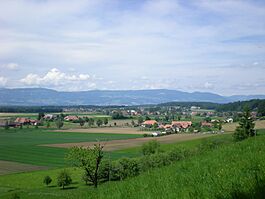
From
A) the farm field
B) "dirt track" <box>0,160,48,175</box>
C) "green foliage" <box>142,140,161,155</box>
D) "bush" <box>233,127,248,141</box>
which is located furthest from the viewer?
the farm field

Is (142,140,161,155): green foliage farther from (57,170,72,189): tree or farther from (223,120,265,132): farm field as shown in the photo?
(57,170,72,189): tree

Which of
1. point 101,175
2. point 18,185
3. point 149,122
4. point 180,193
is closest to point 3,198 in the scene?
point 18,185

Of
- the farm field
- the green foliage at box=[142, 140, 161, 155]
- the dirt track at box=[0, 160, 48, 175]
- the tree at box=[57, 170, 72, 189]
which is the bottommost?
the dirt track at box=[0, 160, 48, 175]

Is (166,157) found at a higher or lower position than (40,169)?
higher

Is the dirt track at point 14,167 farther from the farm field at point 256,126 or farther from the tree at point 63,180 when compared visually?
the farm field at point 256,126

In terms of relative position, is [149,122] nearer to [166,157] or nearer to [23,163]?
[23,163]

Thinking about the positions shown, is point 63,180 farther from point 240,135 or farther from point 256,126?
point 256,126

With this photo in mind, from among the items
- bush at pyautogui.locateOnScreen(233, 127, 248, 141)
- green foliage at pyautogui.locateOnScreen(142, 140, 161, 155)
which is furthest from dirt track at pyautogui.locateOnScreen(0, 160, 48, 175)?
bush at pyautogui.locateOnScreen(233, 127, 248, 141)

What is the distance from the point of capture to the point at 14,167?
68.2 m

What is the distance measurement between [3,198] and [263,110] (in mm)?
124586

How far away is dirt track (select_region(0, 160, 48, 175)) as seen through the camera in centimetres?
6372

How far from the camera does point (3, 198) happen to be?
38.7 m

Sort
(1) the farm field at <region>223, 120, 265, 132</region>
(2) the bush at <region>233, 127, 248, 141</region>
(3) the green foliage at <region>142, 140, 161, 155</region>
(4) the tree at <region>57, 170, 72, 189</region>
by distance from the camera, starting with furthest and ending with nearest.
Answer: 1. (1) the farm field at <region>223, 120, 265, 132</region>
2. (3) the green foliage at <region>142, 140, 161, 155</region>
3. (4) the tree at <region>57, 170, 72, 189</region>
4. (2) the bush at <region>233, 127, 248, 141</region>

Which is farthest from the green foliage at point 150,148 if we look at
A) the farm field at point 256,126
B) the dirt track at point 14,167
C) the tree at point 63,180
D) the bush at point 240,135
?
the tree at point 63,180
